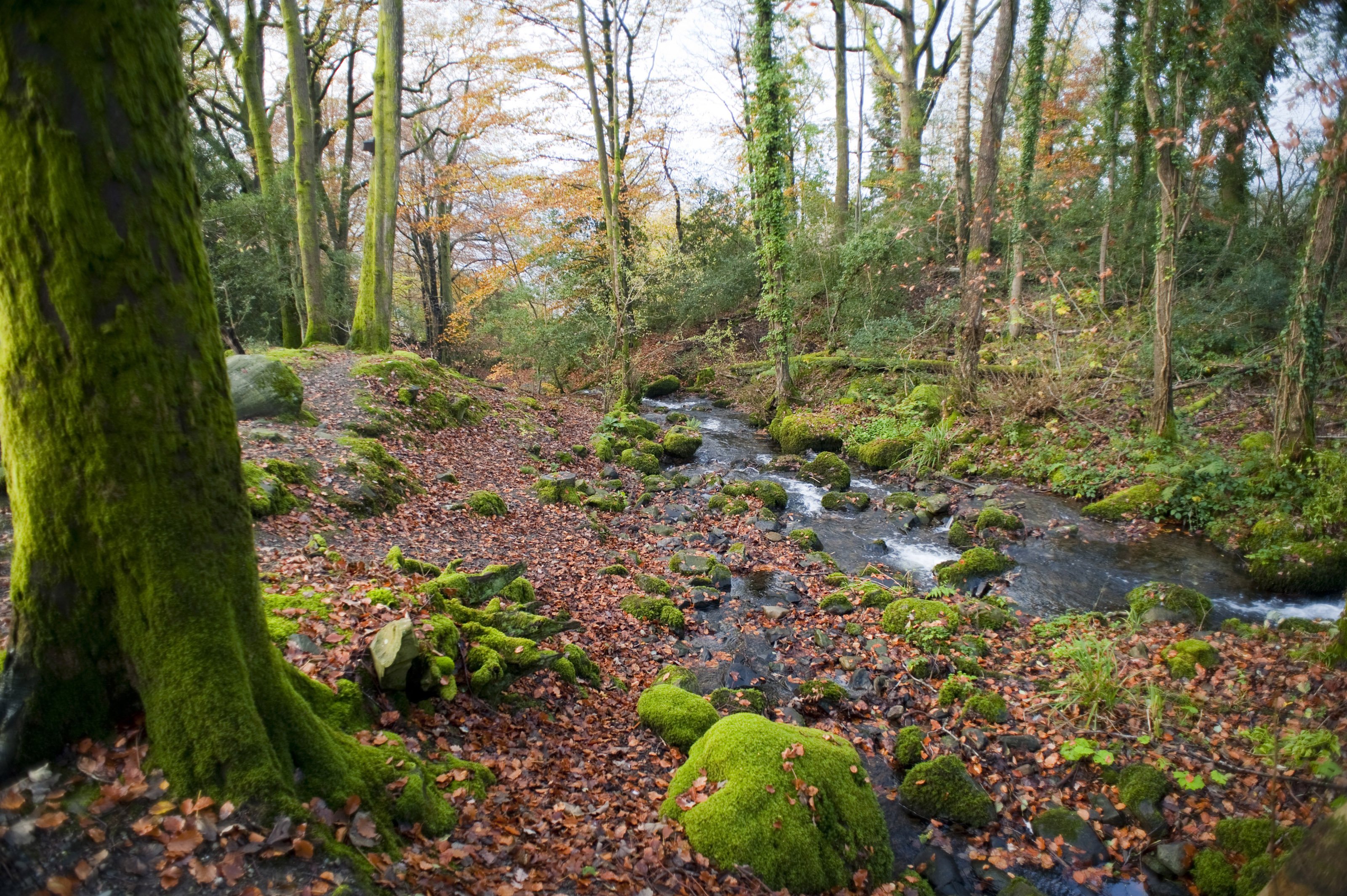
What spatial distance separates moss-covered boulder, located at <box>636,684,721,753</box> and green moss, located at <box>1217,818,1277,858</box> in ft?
10.7

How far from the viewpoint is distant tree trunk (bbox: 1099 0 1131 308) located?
13.9 meters

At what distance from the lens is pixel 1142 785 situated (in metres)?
4.41

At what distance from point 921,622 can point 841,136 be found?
57.5 ft

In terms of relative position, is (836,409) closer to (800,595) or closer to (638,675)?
(800,595)

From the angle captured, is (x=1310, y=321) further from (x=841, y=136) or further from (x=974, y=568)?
(x=841, y=136)

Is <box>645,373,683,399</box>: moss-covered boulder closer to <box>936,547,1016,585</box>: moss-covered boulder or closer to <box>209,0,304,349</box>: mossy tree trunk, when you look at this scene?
<box>209,0,304,349</box>: mossy tree trunk

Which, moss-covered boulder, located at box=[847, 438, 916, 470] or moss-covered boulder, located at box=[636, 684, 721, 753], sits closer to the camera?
moss-covered boulder, located at box=[636, 684, 721, 753]

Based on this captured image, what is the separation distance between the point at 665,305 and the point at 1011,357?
11835mm

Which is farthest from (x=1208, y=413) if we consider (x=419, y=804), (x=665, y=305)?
(x=665, y=305)

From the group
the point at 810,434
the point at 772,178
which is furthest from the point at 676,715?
the point at 772,178

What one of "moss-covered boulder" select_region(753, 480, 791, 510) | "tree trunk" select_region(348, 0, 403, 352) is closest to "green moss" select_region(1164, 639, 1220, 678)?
"moss-covered boulder" select_region(753, 480, 791, 510)

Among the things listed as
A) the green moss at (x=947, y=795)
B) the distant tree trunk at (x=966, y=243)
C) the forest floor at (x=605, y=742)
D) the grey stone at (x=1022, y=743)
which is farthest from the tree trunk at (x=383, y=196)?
the grey stone at (x=1022, y=743)

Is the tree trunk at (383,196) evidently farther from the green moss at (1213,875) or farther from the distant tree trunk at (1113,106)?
the distant tree trunk at (1113,106)

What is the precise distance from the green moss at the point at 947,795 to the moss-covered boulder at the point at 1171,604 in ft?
10.6
